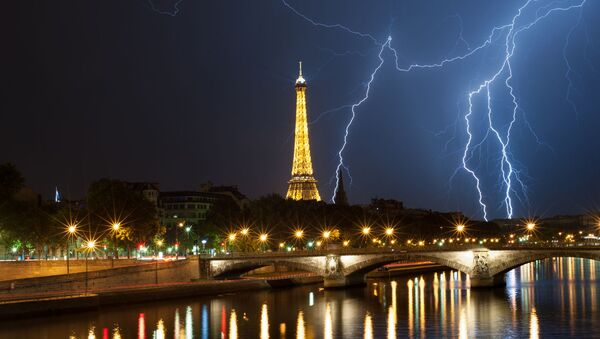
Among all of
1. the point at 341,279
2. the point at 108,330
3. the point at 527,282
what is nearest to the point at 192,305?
the point at 108,330

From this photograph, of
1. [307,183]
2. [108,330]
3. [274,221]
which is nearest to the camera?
[108,330]

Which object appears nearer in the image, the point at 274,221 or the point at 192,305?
the point at 192,305

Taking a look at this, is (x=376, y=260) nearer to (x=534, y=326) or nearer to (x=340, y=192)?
(x=534, y=326)

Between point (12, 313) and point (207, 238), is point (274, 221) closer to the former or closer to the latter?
point (207, 238)

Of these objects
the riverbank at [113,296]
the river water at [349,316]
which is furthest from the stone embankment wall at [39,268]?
the river water at [349,316]

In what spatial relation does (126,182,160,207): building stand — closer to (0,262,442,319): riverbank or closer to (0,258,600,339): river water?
(0,262,442,319): riverbank
